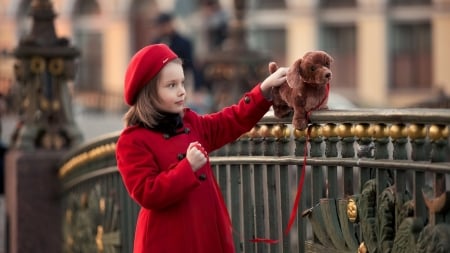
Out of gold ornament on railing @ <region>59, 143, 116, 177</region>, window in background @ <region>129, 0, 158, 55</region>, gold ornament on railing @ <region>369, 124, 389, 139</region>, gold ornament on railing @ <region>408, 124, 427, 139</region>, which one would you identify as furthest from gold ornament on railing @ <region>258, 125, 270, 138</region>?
window in background @ <region>129, 0, 158, 55</region>

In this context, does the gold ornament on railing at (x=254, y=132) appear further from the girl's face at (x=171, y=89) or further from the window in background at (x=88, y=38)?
the window in background at (x=88, y=38)

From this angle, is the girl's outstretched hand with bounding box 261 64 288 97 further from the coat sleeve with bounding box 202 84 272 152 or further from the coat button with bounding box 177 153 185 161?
the coat button with bounding box 177 153 185 161

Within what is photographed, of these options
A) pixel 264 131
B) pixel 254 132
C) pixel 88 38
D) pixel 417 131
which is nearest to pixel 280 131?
pixel 264 131

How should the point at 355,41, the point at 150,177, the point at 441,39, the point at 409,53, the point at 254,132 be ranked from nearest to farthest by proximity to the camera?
the point at 150,177
the point at 254,132
the point at 441,39
the point at 409,53
the point at 355,41

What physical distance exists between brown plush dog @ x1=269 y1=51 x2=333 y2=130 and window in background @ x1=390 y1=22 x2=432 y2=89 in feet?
112

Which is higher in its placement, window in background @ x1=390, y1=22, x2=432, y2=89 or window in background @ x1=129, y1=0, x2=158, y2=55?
window in background @ x1=129, y1=0, x2=158, y2=55

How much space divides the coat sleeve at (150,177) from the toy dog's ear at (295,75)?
53 cm

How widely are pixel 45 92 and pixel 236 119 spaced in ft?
17.8

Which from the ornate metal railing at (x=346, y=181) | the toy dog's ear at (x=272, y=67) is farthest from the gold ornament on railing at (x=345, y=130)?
the toy dog's ear at (x=272, y=67)

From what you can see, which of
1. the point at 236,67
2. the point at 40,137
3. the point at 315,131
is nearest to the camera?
the point at 315,131

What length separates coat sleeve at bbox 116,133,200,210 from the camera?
620 cm

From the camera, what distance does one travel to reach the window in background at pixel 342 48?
138 feet

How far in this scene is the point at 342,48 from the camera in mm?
42531

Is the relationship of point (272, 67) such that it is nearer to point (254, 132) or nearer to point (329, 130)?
point (329, 130)
